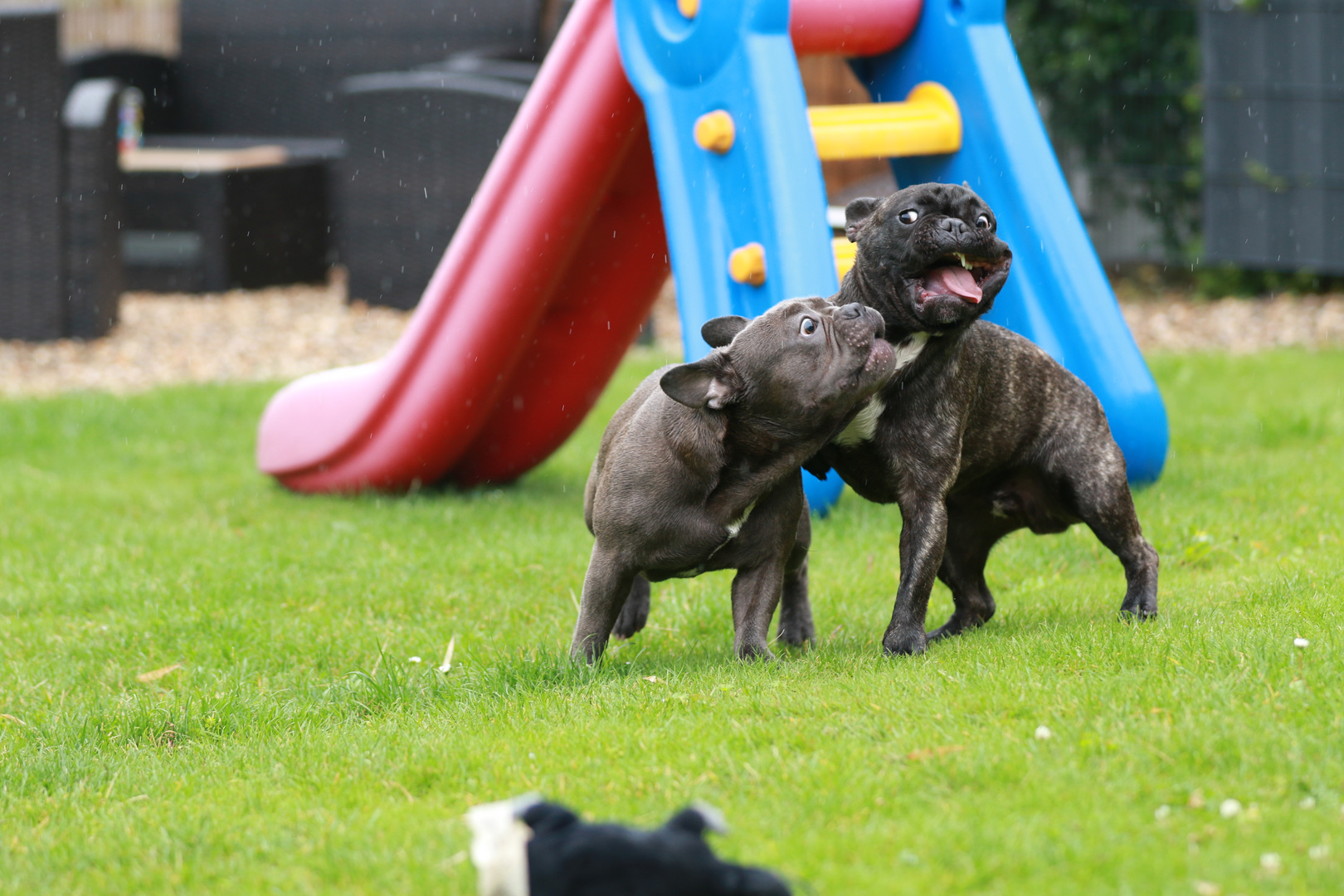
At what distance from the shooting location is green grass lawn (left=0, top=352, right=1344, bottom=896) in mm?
3209

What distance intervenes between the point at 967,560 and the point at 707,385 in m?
1.40

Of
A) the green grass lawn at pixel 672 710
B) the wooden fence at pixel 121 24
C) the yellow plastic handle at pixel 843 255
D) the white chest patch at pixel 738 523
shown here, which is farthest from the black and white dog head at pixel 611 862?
the wooden fence at pixel 121 24

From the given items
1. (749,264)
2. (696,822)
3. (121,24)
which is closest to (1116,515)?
(749,264)

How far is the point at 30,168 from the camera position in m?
12.9

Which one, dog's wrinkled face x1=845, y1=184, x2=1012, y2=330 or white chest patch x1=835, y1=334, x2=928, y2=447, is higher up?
dog's wrinkled face x1=845, y1=184, x2=1012, y2=330

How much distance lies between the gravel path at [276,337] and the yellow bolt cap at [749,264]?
680 centimetres

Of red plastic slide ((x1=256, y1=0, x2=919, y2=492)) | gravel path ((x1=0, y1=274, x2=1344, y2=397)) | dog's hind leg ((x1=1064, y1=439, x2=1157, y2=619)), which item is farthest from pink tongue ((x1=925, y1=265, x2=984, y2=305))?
gravel path ((x1=0, y1=274, x2=1344, y2=397))

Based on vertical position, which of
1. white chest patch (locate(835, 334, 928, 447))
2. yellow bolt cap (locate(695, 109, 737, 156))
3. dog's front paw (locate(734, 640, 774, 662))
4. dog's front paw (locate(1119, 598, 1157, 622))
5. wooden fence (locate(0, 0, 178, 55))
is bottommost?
dog's front paw (locate(734, 640, 774, 662))

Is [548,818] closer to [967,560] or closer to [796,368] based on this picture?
[796,368]

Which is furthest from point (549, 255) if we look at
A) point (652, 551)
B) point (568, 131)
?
point (652, 551)

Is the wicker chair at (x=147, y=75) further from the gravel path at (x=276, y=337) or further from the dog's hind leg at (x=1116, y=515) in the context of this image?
the dog's hind leg at (x=1116, y=515)

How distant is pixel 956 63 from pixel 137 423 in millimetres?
6495

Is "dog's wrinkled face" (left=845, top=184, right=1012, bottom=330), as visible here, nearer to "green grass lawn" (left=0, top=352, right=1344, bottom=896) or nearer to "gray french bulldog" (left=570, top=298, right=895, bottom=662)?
"gray french bulldog" (left=570, top=298, right=895, bottom=662)

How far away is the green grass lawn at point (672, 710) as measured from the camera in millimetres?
3209
